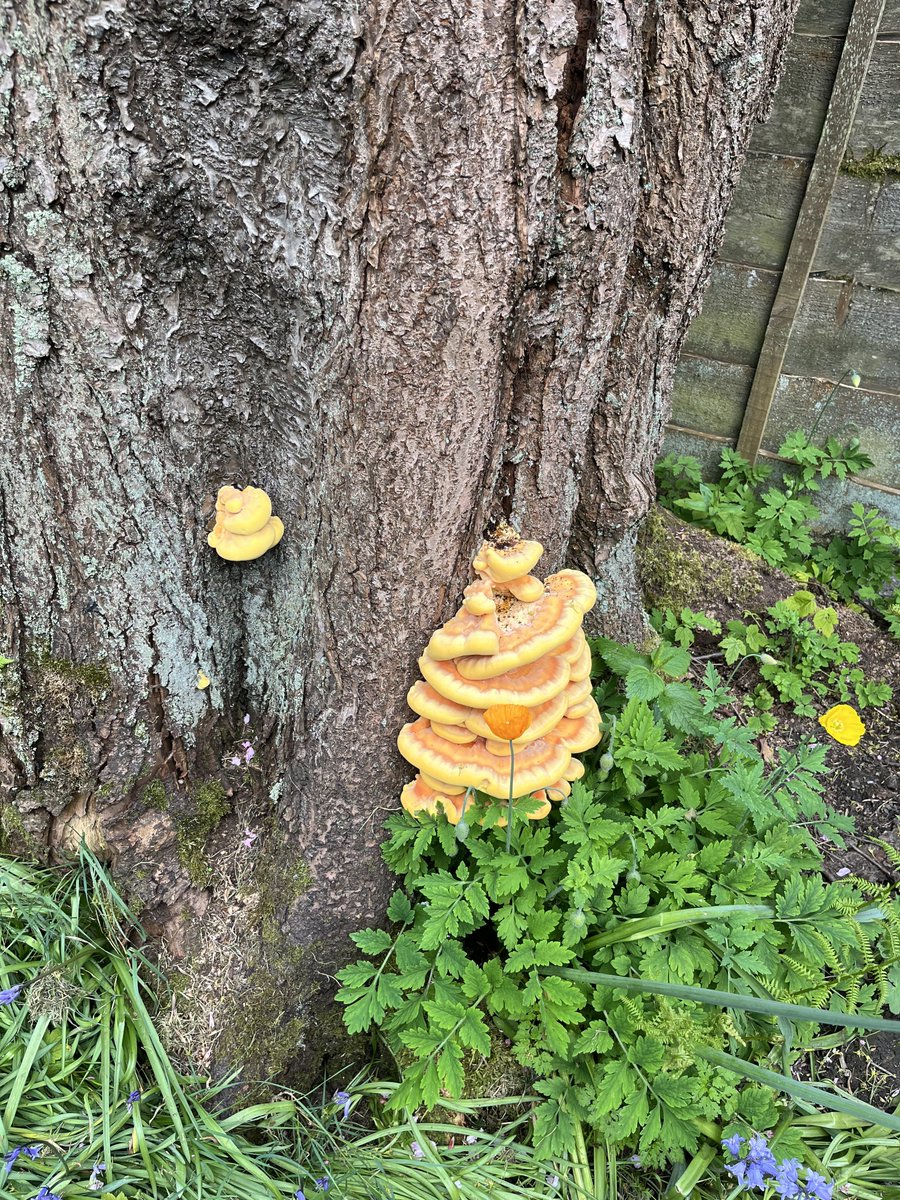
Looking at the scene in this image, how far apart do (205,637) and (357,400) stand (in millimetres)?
917


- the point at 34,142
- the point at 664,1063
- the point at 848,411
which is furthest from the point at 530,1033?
the point at 848,411

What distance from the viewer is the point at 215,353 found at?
1.98 metres

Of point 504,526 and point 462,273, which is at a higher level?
point 462,273

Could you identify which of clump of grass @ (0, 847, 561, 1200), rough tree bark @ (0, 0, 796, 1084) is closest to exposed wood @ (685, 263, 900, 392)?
rough tree bark @ (0, 0, 796, 1084)

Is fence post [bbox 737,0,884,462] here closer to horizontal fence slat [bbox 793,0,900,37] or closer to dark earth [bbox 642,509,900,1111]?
horizontal fence slat [bbox 793,0,900,37]

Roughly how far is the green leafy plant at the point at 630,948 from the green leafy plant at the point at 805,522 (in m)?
2.18

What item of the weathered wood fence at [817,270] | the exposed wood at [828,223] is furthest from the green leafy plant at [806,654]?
the exposed wood at [828,223]

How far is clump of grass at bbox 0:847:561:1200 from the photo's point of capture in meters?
2.17

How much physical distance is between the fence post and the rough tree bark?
2.22 m

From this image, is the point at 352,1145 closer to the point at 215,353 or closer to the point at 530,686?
the point at 530,686

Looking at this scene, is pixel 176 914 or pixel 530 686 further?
pixel 176 914

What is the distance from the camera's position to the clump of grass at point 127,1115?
2174 millimetres

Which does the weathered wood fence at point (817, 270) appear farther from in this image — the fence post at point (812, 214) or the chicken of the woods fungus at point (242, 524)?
the chicken of the woods fungus at point (242, 524)

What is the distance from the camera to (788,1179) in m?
1.95
